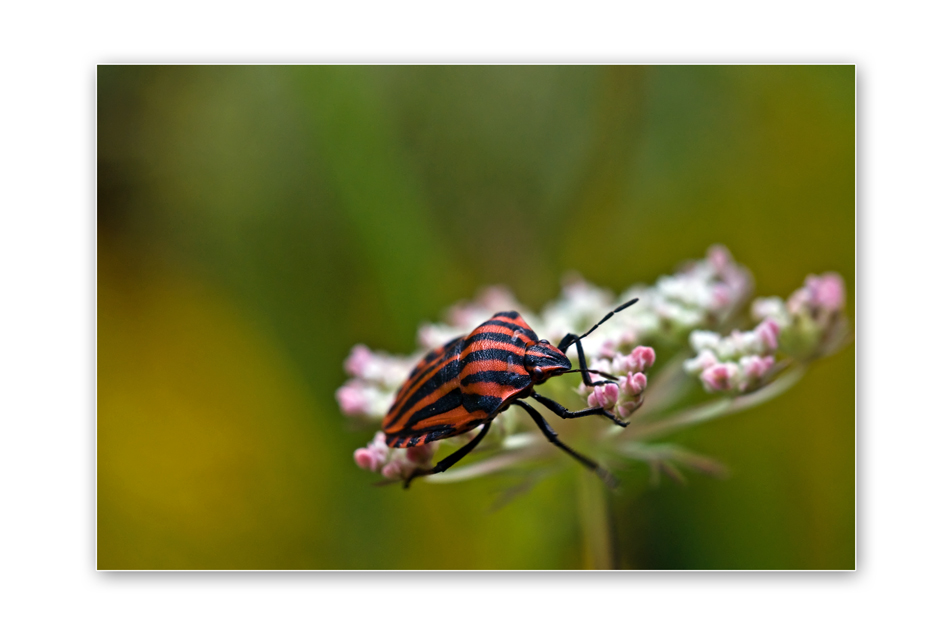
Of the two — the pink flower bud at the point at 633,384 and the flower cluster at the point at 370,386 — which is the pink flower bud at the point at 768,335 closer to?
the pink flower bud at the point at 633,384

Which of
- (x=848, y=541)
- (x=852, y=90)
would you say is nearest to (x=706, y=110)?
(x=852, y=90)

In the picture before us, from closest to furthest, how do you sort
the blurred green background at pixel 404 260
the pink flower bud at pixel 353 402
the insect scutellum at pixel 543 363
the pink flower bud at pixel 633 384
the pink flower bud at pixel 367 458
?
the insect scutellum at pixel 543 363, the pink flower bud at pixel 633 384, the pink flower bud at pixel 367 458, the pink flower bud at pixel 353 402, the blurred green background at pixel 404 260

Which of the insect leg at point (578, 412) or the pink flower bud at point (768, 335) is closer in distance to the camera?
the insect leg at point (578, 412)

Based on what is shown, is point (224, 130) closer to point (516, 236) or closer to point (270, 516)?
point (516, 236)

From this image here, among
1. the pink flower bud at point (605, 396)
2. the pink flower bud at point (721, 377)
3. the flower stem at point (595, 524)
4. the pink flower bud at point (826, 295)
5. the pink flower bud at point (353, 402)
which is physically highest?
the pink flower bud at point (826, 295)

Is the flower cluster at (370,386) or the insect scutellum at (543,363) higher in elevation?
the insect scutellum at (543,363)

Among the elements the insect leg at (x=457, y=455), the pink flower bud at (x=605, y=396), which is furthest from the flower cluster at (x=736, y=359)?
the insect leg at (x=457, y=455)

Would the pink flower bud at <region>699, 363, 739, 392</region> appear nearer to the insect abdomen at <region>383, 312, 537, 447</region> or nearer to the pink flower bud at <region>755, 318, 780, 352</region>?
the pink flower bud at <region>755, 318, 780, 352</region>
